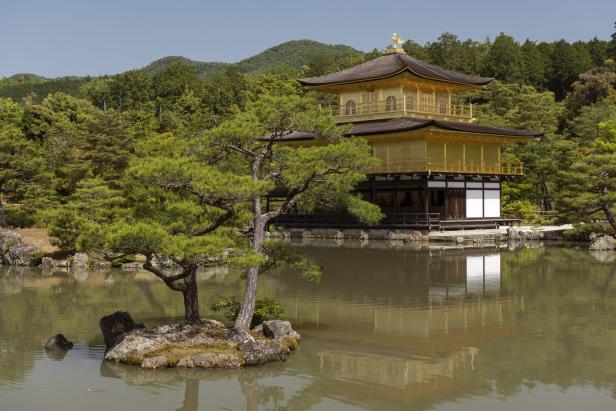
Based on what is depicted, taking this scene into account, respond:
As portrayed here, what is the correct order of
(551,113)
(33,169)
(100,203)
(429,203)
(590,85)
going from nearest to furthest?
(100,203), (33,169), (429,203), (551,113), (590,85)

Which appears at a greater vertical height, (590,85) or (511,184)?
(590,85)

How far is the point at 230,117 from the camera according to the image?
53.8m

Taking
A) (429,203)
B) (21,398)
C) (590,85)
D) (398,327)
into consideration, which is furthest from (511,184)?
(21,398)

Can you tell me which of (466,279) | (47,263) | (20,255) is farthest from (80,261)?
(466,279)

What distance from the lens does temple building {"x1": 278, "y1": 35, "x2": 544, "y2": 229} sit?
36.6 m

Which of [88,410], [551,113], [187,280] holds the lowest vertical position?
[88,410]

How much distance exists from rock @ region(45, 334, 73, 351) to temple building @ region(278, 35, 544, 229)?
79.1ft

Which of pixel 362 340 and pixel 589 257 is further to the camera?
pixel 589 257

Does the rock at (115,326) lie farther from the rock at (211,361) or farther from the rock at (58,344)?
the rock at (211,361)

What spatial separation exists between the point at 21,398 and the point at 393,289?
1112 cm

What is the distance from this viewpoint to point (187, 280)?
481 inches

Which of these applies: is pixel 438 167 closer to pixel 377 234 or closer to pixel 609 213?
pixel 377 234

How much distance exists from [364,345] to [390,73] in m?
27.9

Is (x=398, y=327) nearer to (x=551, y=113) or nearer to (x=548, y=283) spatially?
(x=548, y=283)
